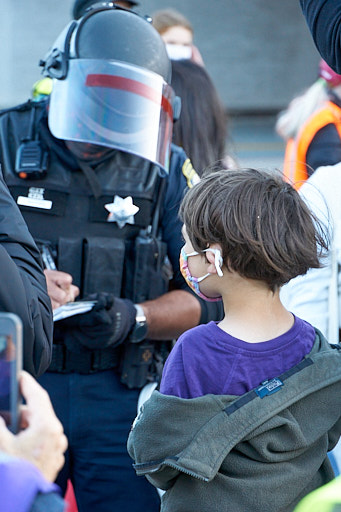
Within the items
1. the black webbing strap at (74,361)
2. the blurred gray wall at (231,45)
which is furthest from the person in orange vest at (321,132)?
the blurred gray wall at (231,45)

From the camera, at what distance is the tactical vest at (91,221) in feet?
8.26

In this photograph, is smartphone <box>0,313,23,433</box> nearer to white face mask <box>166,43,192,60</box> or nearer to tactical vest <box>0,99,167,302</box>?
tactical vest <box>0,99,167,302</box>

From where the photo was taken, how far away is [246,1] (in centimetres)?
1274

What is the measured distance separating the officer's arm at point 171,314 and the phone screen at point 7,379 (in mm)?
1483

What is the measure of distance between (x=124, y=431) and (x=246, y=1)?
11277 mm

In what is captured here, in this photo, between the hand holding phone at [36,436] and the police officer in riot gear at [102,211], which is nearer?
the hand holding phone at [36,436]

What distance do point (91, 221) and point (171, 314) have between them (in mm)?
400

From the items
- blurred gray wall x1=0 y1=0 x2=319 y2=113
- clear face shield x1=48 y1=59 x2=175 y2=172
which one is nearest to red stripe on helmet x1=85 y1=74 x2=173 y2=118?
clear face shield x1=48 y1=59 x2=175 y2=172

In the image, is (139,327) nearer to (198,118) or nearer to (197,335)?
(197,335)

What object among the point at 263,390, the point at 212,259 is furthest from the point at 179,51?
the point at 263,390

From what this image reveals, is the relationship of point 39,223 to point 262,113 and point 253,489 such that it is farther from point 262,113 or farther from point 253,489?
point 262,113

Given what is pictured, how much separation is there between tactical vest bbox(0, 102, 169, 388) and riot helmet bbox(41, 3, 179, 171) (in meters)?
0.11

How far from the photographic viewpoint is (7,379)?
106 centimetres

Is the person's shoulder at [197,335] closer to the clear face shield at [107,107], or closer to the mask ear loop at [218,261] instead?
the mask ear loop at [218,261]
